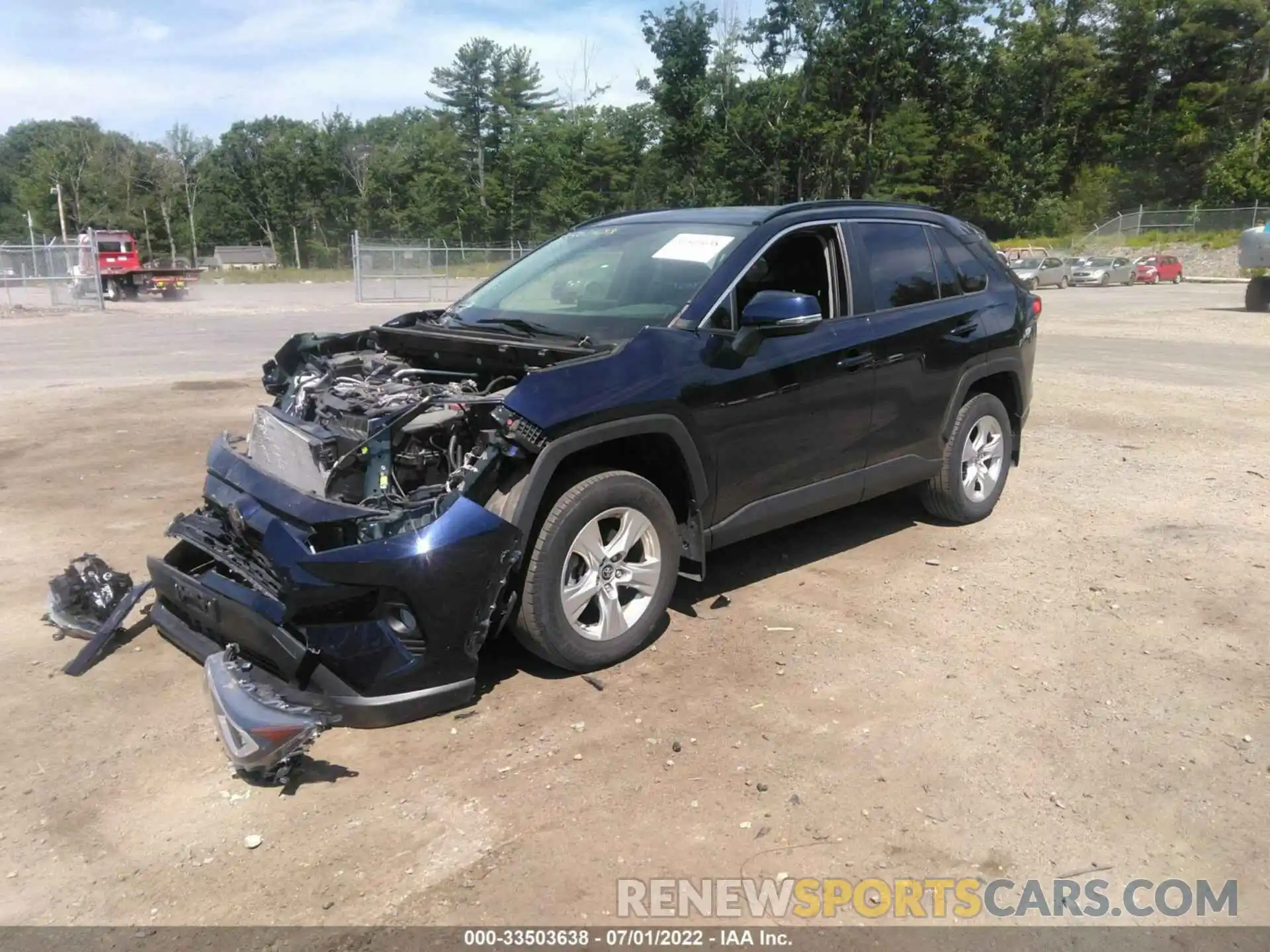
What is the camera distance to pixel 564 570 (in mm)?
3795

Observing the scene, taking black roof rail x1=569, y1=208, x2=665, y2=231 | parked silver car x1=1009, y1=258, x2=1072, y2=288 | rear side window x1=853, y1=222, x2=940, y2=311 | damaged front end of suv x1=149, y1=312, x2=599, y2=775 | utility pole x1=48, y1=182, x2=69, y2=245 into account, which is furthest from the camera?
utility pole x1=48, y1=182, x2=69, y2=245

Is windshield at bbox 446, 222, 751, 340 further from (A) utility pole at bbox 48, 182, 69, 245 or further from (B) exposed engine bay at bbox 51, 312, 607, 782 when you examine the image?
(A) utility pole at bbox 48, 182, 69, 245

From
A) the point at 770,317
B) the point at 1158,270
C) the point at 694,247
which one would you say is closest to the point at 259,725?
the point at 770,317

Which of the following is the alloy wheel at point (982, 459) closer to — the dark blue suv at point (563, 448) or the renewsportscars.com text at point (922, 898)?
the dark blue suv at point (563, 448)

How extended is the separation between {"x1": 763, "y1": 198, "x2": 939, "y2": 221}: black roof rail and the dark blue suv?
0.10 feet

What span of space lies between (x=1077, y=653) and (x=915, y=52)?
65.3 meters

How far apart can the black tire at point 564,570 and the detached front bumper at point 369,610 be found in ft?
0.63

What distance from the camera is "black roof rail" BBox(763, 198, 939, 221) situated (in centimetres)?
489

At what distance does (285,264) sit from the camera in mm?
70875

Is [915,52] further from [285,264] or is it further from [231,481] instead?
[231,481]

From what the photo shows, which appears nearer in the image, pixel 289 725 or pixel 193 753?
pixel 289 725

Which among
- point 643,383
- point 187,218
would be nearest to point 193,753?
point 643,383

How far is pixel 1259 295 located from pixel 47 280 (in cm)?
3178

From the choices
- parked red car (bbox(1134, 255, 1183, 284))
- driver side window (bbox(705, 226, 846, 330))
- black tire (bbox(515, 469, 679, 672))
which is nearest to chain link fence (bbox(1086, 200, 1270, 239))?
parked red car (bbox(1134, 255, 1183, 284))
